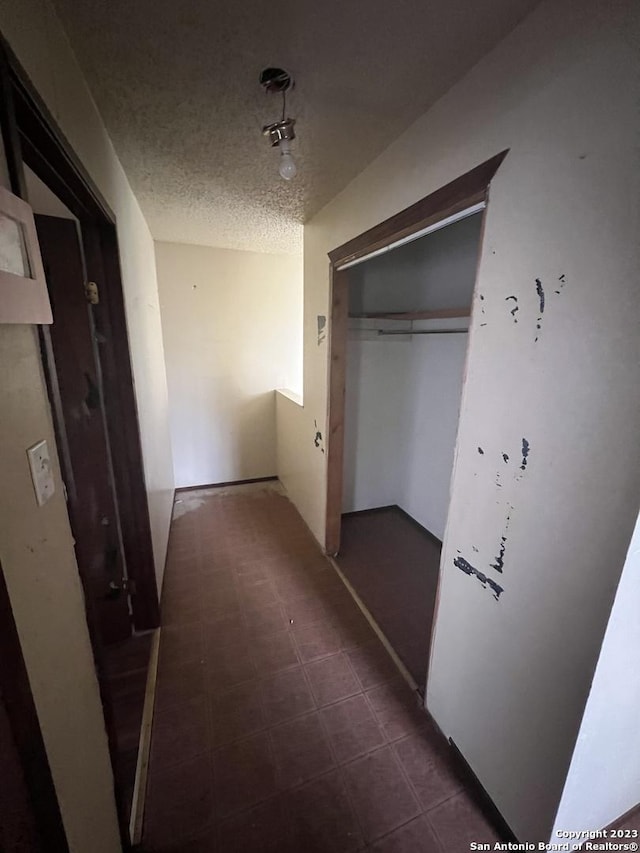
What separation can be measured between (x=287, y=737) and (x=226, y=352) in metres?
2.82

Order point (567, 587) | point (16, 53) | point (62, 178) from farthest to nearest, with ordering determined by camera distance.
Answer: point (62, 178)
point (567, 587)
point (16, 53)

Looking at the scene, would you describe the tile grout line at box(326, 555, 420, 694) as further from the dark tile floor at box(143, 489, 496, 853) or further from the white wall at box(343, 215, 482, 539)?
the white wall at box(343, 215, 482, 539)

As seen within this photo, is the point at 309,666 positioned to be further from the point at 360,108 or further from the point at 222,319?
the point at 222,319

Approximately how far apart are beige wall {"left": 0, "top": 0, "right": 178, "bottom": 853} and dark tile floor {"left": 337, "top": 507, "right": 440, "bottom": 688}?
132 cm

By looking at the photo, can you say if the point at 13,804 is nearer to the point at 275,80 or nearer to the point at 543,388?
the point at 543,388

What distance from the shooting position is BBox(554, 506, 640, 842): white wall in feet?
2.47

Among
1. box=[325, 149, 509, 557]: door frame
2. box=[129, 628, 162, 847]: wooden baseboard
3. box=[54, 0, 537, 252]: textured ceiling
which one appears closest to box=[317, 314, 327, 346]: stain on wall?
box=[325, 149, 509, 557]: door frame

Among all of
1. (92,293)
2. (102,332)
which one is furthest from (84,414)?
(92,293)

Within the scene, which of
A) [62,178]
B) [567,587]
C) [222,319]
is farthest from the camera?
[222,319]

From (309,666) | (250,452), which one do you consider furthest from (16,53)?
(250,452)

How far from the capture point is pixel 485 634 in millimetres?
1076

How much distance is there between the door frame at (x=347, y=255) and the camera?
995mm

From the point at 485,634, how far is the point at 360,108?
183cm

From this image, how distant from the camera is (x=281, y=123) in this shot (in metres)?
1.14
